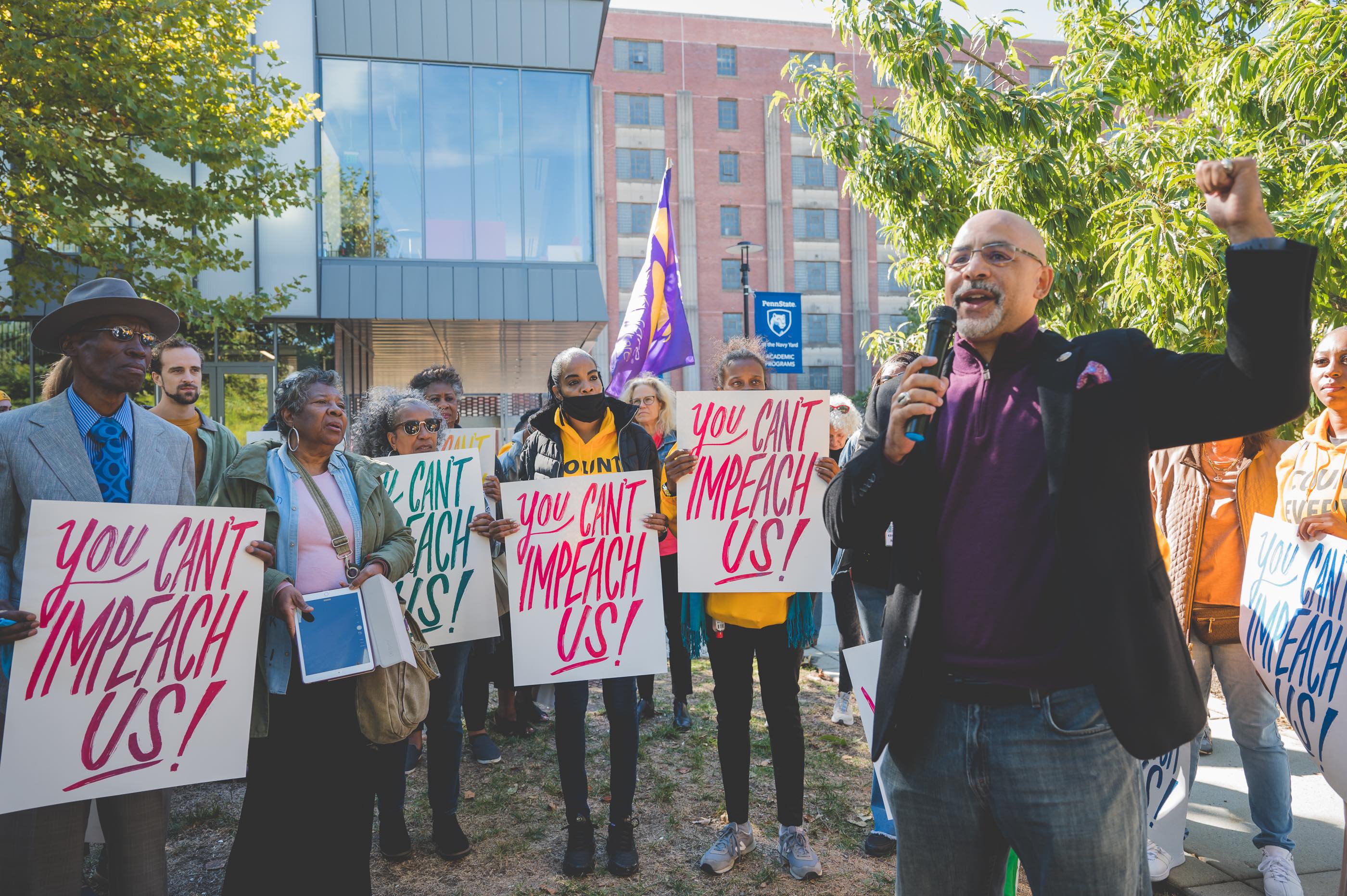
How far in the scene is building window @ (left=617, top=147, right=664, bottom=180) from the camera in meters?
44.0

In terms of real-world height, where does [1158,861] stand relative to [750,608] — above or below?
below

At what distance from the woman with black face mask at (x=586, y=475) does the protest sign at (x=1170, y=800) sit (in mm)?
2073

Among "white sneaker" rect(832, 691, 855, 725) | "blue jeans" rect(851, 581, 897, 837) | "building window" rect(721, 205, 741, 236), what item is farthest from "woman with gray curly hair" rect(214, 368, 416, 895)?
A: "building window" rect(721, 205, 741, 236)

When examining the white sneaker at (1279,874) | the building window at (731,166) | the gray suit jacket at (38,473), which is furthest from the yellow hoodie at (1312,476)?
A: the building window at (731,166)

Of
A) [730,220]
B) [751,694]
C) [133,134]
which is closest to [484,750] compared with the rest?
[751,694]

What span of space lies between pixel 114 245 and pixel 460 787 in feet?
24.1

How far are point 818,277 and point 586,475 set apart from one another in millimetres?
44754

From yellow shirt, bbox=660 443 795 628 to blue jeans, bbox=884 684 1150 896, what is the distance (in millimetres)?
1671

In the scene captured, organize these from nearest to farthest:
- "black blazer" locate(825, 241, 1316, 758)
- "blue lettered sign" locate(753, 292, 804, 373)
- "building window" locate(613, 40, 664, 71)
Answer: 1. "black blazer" locate(825, 241, 1316, 758)
2. "blue lettered sign" locate(753, 292, 804, 373)
3. "building window" locate(613, 40, 664, 71)

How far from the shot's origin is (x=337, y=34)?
14828 millimetres

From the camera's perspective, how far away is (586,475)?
153 inches

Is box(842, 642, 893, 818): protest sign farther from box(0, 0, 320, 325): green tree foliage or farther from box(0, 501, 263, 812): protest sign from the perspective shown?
box(0, 0, 320, 325): green tree foliage

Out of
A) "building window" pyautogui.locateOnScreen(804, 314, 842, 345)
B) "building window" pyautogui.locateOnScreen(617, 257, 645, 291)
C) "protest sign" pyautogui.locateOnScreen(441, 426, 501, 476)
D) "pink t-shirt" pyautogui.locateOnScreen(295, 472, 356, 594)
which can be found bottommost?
"pink t-shirt" pyautogui.locateOnScreen(295, 472, 356, 594)

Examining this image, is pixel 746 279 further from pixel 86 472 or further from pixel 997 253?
pixel 997 253
